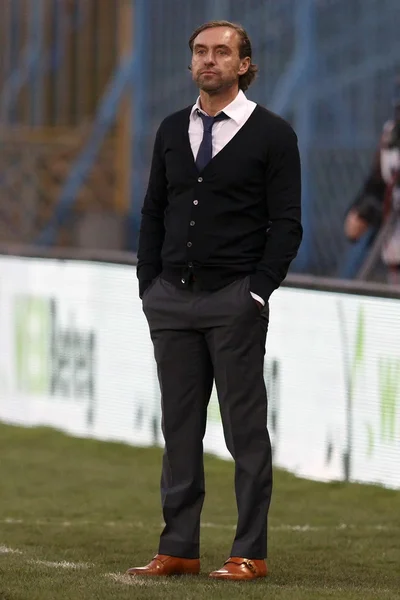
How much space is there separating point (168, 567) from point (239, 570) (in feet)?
0.88

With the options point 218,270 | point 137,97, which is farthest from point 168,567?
point 137,97

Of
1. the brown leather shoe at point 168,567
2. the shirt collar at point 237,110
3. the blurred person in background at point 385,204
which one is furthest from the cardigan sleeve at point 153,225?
the blurred person in background at point 385,204

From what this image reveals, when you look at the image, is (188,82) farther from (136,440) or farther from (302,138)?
(136,440)

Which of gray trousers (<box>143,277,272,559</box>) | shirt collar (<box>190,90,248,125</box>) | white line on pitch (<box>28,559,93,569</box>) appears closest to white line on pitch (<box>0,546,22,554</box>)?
white line on pitch (<box>28,559,93,569</box>)

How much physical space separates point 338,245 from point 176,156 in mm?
8342

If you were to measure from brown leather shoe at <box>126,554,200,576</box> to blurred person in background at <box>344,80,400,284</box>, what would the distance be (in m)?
6.51

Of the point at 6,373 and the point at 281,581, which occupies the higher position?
the point at 281,581

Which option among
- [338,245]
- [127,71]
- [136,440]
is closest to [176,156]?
[136,440]

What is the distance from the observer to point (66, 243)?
2017 cm

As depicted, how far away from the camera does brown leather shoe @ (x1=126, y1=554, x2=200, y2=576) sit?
247 inches

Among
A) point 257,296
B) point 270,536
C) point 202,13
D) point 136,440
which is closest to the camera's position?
point 257,296

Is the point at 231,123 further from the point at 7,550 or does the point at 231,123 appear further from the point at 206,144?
the point at 7,550

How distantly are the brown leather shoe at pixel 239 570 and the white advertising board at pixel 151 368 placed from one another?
303 cm

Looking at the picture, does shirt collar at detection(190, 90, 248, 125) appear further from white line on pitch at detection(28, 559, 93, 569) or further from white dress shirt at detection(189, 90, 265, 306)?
white line on pitch at detection(28, 559, 93, 569)
